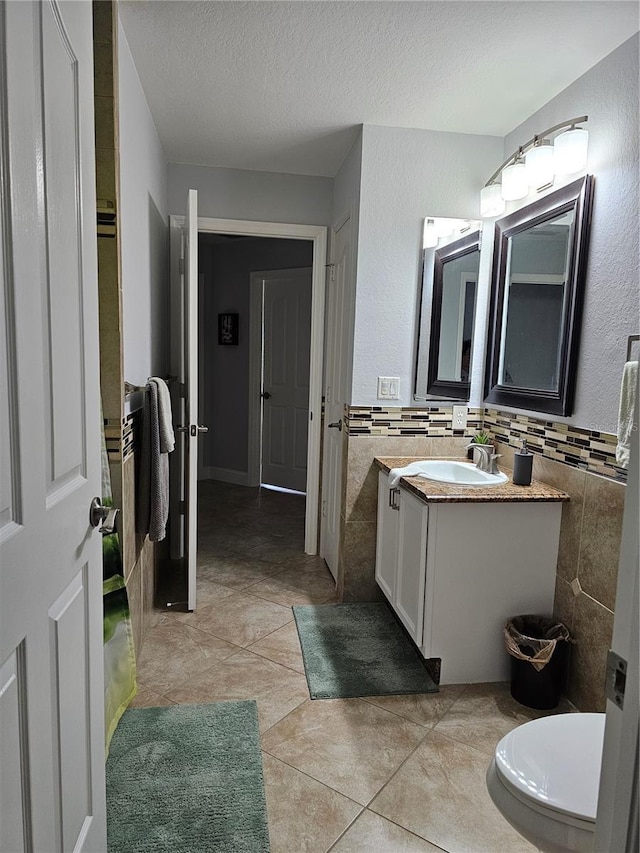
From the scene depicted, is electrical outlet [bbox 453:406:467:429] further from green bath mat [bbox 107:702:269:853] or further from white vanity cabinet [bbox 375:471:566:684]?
green bath mat [bbox 107:702:269:853]

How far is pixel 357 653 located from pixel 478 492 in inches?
37.0

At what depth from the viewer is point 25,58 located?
86 centimetres

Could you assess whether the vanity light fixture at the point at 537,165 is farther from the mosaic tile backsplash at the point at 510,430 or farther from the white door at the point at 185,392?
the white door at the point at 185,392

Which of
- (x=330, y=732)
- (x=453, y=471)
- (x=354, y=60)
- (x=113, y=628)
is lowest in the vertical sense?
(x=330, y=732)

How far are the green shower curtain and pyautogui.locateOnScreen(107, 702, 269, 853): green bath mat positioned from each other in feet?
0.41

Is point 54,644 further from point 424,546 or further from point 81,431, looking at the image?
point 424,546

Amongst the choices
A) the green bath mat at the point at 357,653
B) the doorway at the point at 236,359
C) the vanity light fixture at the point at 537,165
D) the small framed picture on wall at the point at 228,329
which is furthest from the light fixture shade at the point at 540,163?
the small framed picture on wall at the point at 228,329

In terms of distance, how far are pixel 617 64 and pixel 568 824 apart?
2.37 m

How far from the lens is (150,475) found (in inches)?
98.3

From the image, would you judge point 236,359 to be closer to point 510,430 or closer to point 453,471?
point 453,471

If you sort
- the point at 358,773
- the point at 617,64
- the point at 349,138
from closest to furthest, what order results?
the point at 358,773, the point at 617,64, the point at 349,138

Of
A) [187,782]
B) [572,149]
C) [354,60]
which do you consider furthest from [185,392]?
[572,149]

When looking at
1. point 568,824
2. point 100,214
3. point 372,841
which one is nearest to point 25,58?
point 100,214

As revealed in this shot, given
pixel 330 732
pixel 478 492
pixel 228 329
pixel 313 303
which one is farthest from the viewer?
pixel 228 329
